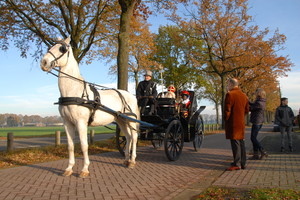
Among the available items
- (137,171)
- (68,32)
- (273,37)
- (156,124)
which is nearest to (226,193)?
(137,171)

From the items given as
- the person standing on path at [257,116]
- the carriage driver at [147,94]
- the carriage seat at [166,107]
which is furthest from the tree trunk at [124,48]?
the person standing on path at [257,116]

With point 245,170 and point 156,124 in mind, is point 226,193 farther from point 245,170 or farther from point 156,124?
point 156,124

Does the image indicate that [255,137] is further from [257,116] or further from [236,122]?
[236,122]

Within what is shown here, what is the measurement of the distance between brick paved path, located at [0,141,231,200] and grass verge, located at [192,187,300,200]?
1.80ft

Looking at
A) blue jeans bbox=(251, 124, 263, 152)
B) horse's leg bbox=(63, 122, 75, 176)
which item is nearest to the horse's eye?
horse's leg bbox=(63, 122, 75, 176)

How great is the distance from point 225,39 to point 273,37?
505cm

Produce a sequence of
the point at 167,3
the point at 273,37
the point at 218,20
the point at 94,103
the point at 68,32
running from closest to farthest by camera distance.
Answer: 1. the point at 94,103
2. the point at 167,3
3. the point at 68,32
4. the point at 218,20
5. the point at 273,37

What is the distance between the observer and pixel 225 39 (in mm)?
24562

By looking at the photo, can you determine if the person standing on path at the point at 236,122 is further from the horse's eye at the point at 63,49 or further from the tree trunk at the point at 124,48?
the tree trunk at the point at 124,48

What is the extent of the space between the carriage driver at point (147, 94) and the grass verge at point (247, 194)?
3820mm

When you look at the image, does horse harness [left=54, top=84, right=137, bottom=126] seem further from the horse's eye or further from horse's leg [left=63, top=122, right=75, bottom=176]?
the horse's eye

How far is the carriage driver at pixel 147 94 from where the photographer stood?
26.2 feet

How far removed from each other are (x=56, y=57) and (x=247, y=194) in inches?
173

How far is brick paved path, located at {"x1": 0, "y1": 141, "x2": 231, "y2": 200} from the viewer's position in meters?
4.57
